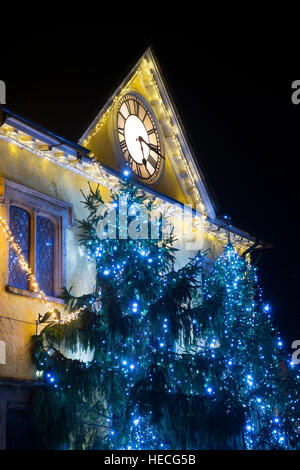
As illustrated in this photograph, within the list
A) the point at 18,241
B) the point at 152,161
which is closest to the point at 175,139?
the point at 152,161

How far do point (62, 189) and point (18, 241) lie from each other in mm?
1678

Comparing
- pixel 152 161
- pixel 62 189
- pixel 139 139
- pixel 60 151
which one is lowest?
pixel 62 189

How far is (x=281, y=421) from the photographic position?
15.1m

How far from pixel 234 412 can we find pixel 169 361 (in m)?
1.42

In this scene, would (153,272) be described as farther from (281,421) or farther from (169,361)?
(281,421)

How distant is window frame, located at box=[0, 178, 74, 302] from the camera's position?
12.0m

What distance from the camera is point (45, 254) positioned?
12.9m

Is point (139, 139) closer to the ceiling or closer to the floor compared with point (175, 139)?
closer to the floor

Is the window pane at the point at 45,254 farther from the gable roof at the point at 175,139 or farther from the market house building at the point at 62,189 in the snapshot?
the gable roof at the point at 175,139

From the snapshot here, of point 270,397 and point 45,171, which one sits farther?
point 270,397

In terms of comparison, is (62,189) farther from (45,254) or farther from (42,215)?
(45,254)

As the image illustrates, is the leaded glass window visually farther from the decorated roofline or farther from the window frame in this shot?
the decorated roofline

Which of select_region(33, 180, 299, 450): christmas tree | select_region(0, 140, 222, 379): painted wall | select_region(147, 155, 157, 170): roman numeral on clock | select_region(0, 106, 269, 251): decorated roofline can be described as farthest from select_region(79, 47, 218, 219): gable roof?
select_region(33, 180, 299, 450): christmas tree

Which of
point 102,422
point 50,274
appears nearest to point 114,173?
point 50,274
